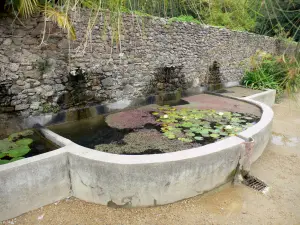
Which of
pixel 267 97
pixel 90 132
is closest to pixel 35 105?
pixel 90 132

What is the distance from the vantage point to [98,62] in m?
4.25

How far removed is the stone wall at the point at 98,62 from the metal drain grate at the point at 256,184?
8.52ft

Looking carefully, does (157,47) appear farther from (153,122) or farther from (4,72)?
(4,72)

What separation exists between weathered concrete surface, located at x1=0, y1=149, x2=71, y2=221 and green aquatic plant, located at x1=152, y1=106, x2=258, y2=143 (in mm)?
1617

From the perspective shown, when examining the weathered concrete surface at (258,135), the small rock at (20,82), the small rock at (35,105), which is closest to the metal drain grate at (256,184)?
the weathered concrete surface at (258,135)

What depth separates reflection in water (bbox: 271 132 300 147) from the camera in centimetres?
454

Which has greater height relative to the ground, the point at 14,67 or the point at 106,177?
the point at 14,67

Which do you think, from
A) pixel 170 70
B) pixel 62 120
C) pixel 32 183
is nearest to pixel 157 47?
pixel 170 70

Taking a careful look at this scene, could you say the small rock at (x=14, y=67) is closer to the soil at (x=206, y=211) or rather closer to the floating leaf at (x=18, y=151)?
the floating leaf at (x=18, y=151)

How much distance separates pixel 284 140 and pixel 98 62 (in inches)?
Answer: 161

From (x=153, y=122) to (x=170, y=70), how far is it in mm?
2050

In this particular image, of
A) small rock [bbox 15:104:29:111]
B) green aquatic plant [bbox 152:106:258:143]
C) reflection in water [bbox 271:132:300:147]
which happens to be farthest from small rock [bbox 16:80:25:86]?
reflection in water [bbox 271:132:300:147]

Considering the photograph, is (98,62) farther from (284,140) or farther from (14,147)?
(284,140)

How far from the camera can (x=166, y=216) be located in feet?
8.32
